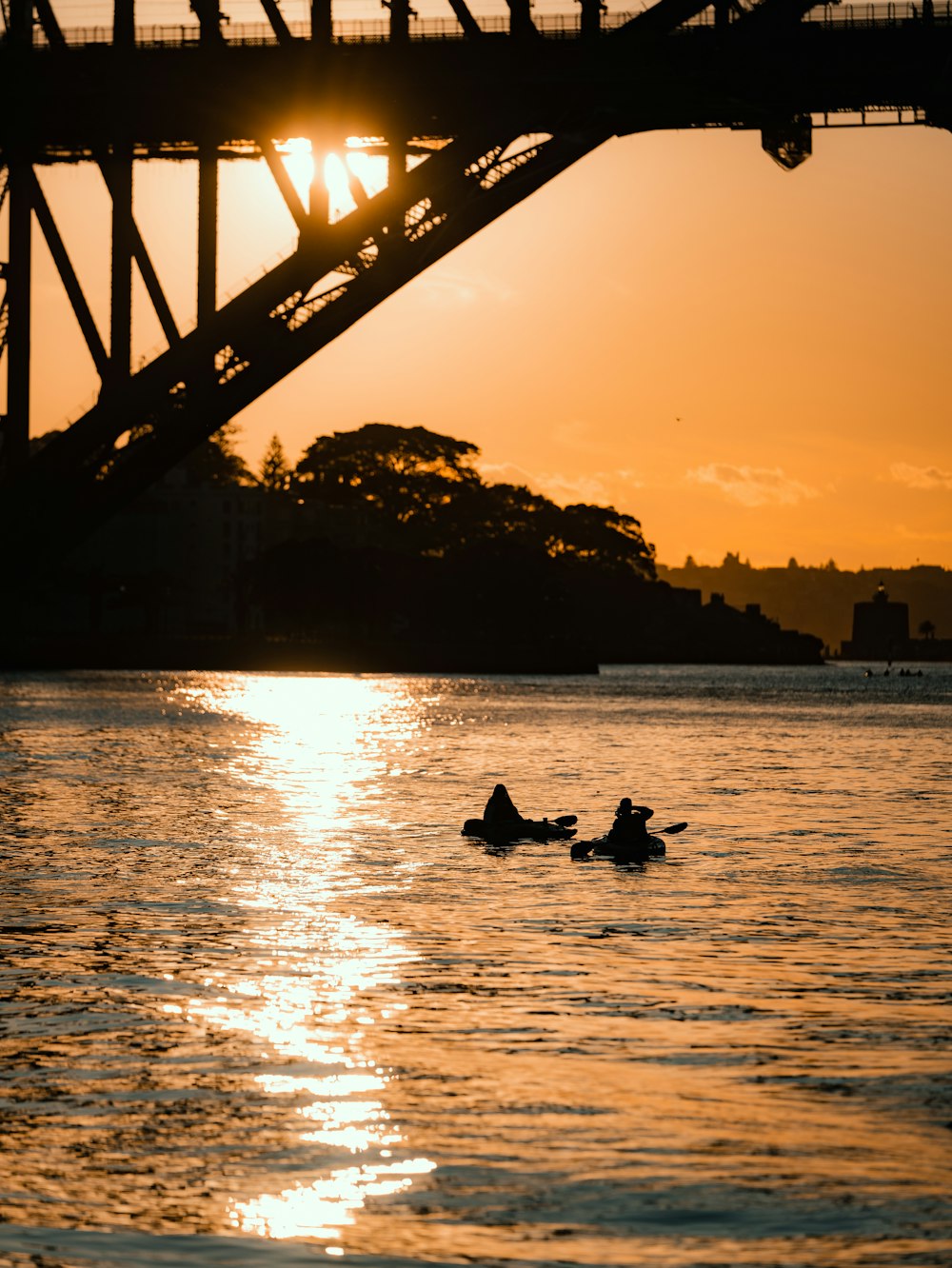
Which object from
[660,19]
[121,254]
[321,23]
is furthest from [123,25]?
[660,19]

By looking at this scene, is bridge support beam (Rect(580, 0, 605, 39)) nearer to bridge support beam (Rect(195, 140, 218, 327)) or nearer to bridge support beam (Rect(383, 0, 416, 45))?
bridge support beam (Rect(383, 0, 416, 45))

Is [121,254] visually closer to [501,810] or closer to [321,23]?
[321,23]

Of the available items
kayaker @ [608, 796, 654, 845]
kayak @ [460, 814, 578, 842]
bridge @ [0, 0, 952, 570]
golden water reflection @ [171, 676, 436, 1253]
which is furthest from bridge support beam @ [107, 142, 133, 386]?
kayaker @ [608, 796, 654, 845]

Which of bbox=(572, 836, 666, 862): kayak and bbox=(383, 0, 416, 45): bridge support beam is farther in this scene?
bbox=(383, 0, 416, 45): bridge support beam

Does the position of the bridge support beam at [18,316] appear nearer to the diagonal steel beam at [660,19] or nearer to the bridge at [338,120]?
the bridge at [338,120]

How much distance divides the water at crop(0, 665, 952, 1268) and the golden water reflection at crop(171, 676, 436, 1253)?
47 millimetres

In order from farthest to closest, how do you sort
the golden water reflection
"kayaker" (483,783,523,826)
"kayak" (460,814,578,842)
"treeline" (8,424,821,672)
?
"treeline" (8,424,821,672), "kayaker" (483,783,523,826), "kayak" (460,814,578,842), the golden water reflection

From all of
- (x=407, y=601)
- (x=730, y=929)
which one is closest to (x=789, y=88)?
(x=730, y=929)

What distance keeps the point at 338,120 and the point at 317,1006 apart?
41.7 meters

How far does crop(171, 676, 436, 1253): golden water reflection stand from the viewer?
12.9 metres

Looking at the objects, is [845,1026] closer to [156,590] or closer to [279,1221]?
[279,1221]

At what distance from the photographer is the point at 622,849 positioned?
3162 cm

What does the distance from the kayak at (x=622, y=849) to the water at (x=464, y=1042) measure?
0.24m

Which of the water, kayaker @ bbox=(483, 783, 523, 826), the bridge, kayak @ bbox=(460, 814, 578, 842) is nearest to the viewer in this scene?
the water
